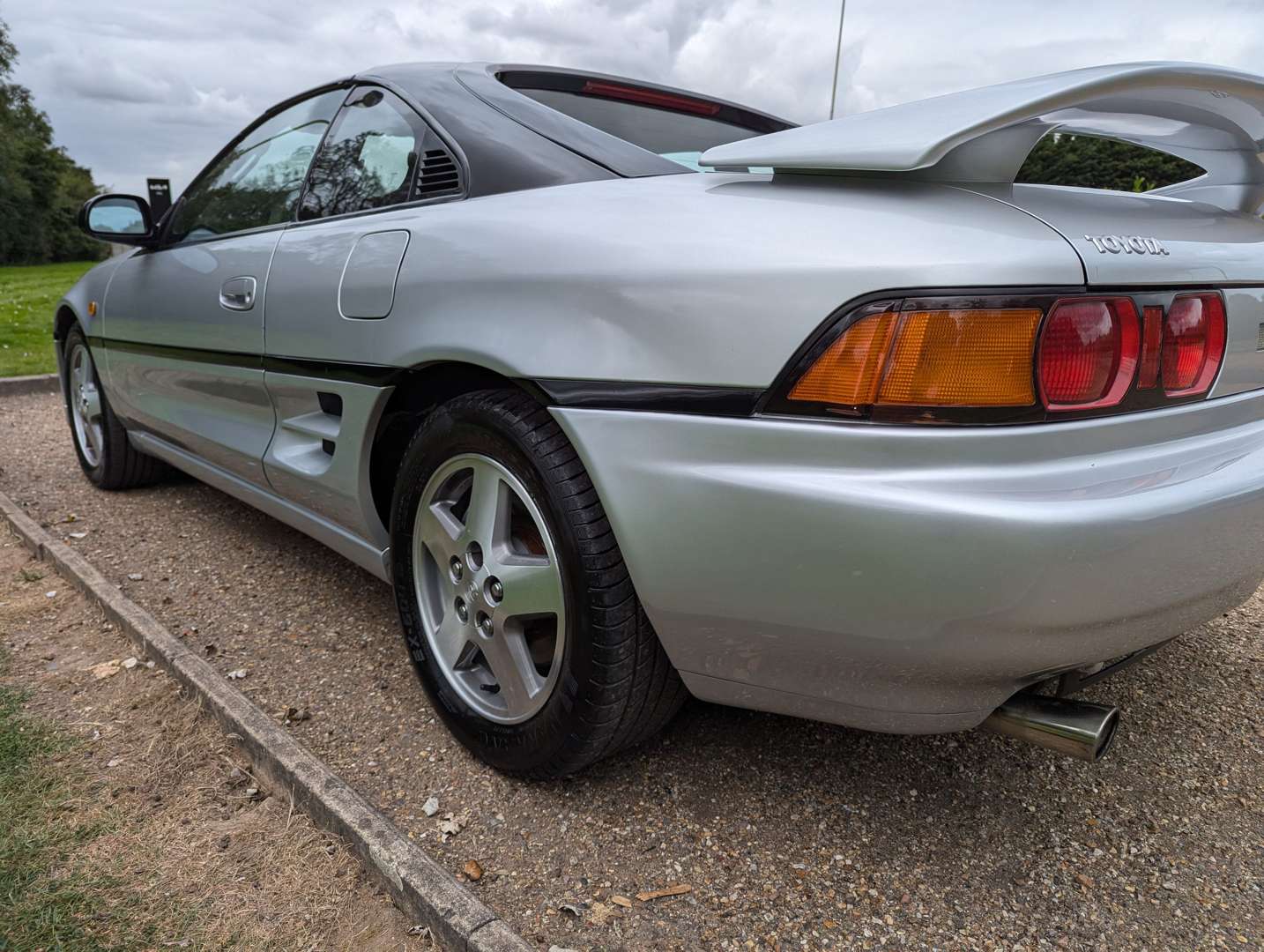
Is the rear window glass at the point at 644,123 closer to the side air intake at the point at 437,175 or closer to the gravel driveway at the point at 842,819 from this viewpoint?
the side air intake at the point at 437,175

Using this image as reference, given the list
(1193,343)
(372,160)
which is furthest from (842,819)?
(372,160)

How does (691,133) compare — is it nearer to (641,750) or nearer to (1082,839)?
(641,750)

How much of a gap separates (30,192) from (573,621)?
160 ft

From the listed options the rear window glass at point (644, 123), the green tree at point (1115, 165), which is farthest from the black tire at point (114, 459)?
the green tree at point (1115, 165)

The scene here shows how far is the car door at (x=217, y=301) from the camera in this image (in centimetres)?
264

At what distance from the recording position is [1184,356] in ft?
4.73

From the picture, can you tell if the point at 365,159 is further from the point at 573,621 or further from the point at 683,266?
the point at 573,621

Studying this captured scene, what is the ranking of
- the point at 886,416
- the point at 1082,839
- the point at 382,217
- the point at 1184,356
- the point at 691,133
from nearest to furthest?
1. the point at 886,416
2. the point at 1184,356
3. the point at 1082,839
4. the point at 382,217
5. the point at 691,133

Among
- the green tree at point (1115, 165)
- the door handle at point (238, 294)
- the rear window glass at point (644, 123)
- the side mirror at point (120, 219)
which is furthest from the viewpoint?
the green tree at point (1115, 165)

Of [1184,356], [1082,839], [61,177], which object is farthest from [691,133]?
[61,177]

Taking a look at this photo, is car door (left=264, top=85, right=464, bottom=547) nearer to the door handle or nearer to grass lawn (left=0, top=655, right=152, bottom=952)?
the door handle

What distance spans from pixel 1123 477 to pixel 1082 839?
33.0 inches

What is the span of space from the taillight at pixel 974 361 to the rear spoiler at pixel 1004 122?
0.79ft

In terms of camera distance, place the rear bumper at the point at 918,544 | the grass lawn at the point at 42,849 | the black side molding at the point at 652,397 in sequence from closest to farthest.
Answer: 1. the rear bumper at the point at 918,544
2. the black side molding at the point at 652,397
3. the grass lawn at the point at 42,849
